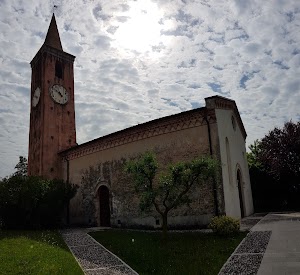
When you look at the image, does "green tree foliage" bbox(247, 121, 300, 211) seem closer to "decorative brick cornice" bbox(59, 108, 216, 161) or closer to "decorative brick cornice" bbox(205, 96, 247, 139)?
"decorative brick cornice" bbox(205, 96, 247, 139)

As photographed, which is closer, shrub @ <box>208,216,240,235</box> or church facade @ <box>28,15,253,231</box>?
shrub @ <box>208,216,240,235</box>

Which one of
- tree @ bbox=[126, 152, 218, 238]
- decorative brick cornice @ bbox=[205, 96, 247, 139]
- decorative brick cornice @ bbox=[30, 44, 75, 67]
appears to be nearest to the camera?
tree @ bbox=[126, 152, 218, 238]

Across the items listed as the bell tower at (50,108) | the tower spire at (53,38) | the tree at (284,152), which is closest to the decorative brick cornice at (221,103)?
the tree at (284,152)

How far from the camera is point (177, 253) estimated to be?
8.70 m

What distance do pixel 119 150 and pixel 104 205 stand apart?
4211 millimetres

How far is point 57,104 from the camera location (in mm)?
24141

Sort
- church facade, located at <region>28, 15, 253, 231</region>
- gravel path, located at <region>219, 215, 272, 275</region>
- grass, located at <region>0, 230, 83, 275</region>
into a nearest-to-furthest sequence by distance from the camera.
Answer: gravel path, located at <region>219, 215, 272, 275</region> → grass, located at <region>0, 230, 83, 275</region> → church facade, located at <region>28, 15, 253, 231</region>

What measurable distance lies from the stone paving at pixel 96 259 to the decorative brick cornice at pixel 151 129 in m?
6.59

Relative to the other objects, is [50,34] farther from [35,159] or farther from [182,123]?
[182,123]

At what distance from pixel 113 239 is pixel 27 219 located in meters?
7.48

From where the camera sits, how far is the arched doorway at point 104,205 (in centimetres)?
1872

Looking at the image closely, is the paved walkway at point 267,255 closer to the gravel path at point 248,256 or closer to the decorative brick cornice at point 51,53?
the gravel path at point 248,256

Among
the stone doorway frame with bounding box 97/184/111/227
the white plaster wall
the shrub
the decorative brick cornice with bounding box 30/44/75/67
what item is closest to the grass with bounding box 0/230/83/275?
the shrub

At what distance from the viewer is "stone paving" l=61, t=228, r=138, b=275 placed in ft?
24.5
